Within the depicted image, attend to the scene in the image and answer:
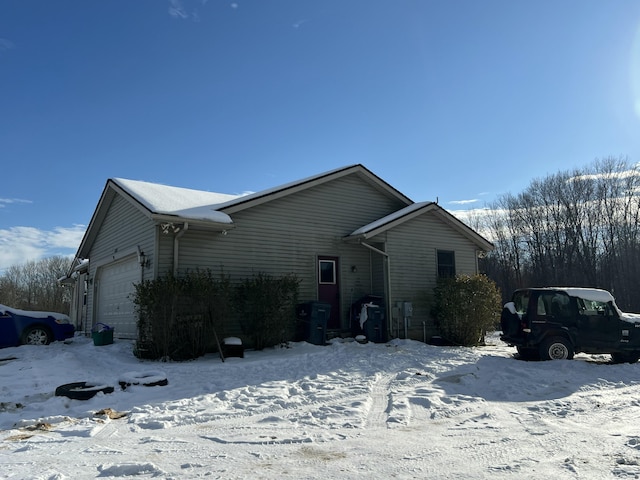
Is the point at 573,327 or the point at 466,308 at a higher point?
the point at 466,308

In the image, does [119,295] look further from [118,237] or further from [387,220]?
[387,220]

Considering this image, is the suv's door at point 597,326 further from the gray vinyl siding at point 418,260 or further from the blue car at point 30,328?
the blue car at point 30,328

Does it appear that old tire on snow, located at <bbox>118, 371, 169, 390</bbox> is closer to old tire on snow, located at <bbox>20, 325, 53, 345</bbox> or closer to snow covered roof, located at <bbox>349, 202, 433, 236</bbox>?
old tire on snow, located at <bbox>20, 325, 53, 345</bbox>

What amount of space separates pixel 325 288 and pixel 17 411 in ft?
30.8

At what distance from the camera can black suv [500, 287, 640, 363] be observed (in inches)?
434

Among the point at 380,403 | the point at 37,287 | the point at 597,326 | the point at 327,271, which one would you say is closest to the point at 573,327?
the point at 597,326

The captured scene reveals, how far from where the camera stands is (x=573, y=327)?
36.3 feet

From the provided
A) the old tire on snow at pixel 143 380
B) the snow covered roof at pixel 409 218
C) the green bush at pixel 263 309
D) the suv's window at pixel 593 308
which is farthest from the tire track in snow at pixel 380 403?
the snow covered roof at pixel 409 218

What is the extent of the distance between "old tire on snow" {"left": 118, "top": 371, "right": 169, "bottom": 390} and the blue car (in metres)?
6.64

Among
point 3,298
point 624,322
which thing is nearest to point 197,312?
point 624,322

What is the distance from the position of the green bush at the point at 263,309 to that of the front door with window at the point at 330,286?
2.54m

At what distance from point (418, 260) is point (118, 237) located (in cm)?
969

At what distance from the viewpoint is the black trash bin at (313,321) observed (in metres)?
13.0

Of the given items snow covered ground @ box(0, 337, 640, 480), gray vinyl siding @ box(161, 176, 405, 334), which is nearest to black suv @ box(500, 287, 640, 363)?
snow covered ground @ box(0, 337, 640, 480)
